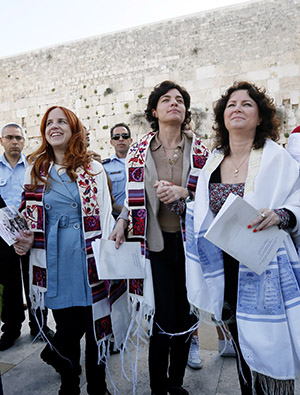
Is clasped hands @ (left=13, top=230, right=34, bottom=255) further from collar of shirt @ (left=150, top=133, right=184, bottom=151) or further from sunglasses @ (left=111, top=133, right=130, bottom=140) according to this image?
sunglasses @ (left=111, top=133, right=130, bottom=140)

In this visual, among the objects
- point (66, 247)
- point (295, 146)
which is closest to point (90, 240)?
point (66, 247)

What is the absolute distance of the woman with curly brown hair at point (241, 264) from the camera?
154 centimetres

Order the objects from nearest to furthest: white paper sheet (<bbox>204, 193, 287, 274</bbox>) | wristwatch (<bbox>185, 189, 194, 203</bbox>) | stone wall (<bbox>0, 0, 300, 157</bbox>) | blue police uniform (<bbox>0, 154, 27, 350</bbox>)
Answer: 1. white paper sheet (<bbox>204, 193, 287, 274</bbox>)
2. wristwatch (<bbox>185, 189, 194, 203</bbox>)
3. blue police uniform (<bbox>0, 154, 27, 350</bbox>)
4. stone wall (<bbox>0, 0, 300, 157</bbox>)

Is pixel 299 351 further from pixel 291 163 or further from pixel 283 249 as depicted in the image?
pixel 291 163

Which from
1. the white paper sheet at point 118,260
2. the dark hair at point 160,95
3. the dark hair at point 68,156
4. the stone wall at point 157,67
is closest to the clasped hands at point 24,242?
the dark hair at point 68,156

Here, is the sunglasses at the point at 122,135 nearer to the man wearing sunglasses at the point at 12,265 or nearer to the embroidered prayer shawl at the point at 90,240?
the man wearing sunglasses at the point at 12,265

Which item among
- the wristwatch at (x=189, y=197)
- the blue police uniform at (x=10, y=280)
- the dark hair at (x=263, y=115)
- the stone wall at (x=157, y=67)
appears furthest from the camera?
the stone wall at (x=157, y=67)

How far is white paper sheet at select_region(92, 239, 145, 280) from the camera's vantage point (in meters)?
1.90

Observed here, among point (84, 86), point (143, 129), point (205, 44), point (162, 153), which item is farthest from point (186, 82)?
point (162, 153)

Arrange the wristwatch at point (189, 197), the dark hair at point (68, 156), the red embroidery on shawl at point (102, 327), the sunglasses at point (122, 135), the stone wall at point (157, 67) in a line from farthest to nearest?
1. the stone wall at point (157, 67)
2. the sunglasses at point (122, 135)
3. the dark hair at point (68, 156)
4. the red embroidery on shawl at point (102, 327)
5. the wristwatch at point (189, 197)

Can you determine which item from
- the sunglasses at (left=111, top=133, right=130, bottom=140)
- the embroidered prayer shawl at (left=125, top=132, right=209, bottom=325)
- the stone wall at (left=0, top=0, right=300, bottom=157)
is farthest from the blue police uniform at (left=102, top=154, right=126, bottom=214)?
the stone wall at (left=0, top=0, right=300, bottom=157)

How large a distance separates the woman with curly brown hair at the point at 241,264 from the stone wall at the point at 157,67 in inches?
267

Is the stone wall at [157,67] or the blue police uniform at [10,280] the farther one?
the stone wall at [157,67]

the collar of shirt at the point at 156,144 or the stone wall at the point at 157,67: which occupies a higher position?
the stone wall at the point at 157,67
